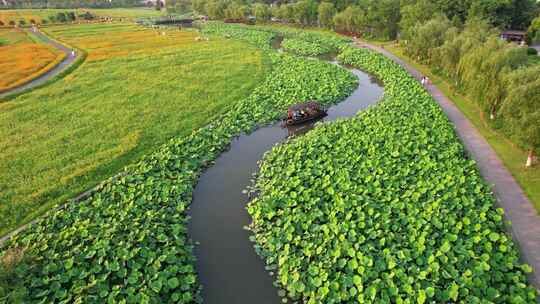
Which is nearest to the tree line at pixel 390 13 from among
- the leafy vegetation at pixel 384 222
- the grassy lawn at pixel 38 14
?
the leafy vegetation at pixel 384 222

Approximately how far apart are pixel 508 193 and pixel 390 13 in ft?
126

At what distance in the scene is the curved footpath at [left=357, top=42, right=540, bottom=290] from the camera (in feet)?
35.4

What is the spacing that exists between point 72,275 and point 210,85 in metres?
20.9

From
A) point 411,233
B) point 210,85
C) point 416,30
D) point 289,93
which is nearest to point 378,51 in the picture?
point 416,30

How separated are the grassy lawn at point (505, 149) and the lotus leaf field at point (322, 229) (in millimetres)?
1937

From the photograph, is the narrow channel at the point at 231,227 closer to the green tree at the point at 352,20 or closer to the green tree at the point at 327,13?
the green tree at the point at 352,20

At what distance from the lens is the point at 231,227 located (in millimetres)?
13570

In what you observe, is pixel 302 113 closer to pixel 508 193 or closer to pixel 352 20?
pixel 508 193

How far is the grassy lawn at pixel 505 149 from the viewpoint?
1370 centimetres

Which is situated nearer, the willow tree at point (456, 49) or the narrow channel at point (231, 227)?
the narrow channel at point (231, 227)

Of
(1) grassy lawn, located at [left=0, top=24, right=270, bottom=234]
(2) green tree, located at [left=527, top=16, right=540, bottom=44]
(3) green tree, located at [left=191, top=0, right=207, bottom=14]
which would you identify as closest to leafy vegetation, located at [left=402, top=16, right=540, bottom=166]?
(2) green tree, located at [left=527, top=16, right=540, bottom=44]

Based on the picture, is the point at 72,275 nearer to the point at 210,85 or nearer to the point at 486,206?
the point at 486,206

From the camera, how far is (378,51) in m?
39.2

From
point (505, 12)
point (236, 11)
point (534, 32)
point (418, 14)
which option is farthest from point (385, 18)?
point (236, 11)
